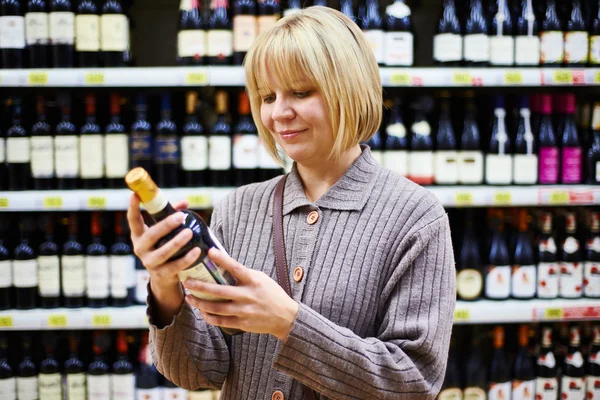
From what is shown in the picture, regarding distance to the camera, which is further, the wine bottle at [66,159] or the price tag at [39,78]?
the wine bottle at [66,159]

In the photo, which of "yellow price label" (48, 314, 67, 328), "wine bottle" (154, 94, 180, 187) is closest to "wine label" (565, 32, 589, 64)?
"wine bottle" (154, 94, 180, 187)

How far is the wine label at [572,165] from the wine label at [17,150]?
80.1 inches

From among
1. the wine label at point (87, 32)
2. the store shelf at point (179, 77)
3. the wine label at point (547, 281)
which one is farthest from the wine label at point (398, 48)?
the wine label at point (87, 32)

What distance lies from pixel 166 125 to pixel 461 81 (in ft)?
3.53

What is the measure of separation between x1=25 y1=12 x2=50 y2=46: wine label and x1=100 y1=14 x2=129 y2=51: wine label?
210mm

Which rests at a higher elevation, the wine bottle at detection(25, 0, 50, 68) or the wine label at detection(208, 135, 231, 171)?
the wine bottle at detection(25, 0, 50, 68)

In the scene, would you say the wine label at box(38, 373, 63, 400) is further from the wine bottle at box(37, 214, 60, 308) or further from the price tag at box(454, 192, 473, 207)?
the price tag at box(454, 192, 473, 207)

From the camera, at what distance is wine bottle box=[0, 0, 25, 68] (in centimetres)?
212

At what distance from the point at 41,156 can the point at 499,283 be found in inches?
69.7

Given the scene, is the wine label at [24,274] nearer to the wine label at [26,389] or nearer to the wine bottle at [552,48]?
the wine label at [26,389]

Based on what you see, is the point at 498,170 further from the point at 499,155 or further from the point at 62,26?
the point at 62,26

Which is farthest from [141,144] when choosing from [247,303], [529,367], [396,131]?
[529,367]

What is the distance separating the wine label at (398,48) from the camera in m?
2.12

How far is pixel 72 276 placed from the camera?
7.02 ft
